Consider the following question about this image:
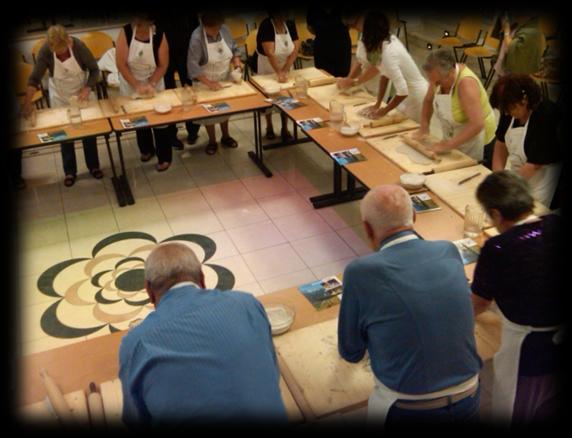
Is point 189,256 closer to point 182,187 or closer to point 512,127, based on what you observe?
point 512,127

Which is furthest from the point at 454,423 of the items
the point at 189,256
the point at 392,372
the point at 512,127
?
the point at 512,127

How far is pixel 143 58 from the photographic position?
247 inches

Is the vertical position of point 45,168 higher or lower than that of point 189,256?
lower

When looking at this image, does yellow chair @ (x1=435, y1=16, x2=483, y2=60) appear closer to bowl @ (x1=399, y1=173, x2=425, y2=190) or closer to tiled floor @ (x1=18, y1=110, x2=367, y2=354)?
tiled floor @ (x1=18, y1=110, x2=367, y2=354)

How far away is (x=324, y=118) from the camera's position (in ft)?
18.7

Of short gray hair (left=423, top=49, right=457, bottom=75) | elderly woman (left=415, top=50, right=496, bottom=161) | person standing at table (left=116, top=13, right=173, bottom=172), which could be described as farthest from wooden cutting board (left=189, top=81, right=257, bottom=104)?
short gray hair (left=423, top=49, right=457, bottom=75)

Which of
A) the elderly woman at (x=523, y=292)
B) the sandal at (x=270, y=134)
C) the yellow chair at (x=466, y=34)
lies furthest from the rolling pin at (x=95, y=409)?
the yellow chair at (x=466, y=34)

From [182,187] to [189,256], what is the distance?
4053mm

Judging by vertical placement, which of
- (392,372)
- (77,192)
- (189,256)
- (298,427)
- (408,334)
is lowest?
(77,192)

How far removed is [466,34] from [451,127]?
543 cm

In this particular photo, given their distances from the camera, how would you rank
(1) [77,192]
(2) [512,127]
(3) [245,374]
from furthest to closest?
(1) [77,192] < (2) [512,127] < (3) [245,374]

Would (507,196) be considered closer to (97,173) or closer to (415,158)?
(415,158)

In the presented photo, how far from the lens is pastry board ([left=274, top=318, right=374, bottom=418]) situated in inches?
103

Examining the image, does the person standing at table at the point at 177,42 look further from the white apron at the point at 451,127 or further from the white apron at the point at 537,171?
the white apron at the point at 537,171
